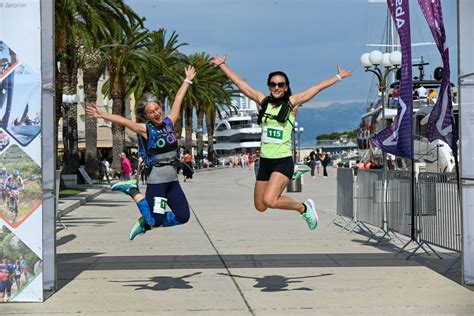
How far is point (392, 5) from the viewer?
39.5 feet

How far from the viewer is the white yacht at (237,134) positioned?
157875 millimetres

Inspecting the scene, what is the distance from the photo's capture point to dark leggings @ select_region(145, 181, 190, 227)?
8617 mm

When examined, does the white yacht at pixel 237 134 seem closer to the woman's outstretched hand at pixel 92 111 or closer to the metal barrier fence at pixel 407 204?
the metal barrier fence at pixel 407 204

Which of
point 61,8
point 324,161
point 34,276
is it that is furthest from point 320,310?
point 324,161

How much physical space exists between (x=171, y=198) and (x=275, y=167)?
43.4 inches

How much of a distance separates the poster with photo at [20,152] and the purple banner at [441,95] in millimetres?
4631

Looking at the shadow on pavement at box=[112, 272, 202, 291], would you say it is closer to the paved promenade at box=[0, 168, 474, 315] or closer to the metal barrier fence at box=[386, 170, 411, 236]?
the paved promenade at box=[0, 168, 474, 315]

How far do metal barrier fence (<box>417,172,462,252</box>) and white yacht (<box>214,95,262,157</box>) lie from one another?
14350cm

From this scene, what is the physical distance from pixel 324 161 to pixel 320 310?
4827cm

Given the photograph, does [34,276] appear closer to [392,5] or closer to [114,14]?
[392,5]

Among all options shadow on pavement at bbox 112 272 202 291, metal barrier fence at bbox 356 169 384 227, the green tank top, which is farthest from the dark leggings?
metal barrier fence at bbox 356 169 384 227

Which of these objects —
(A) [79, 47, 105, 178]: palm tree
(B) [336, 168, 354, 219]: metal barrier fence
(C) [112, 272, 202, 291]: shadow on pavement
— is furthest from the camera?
(A) [79, 47, 105, 178]: palm tree

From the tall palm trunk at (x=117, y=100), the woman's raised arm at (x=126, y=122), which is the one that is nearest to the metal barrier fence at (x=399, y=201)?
the woman's raised arm at (x=126, y=122)

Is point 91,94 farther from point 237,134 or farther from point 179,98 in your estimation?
point 237,134
